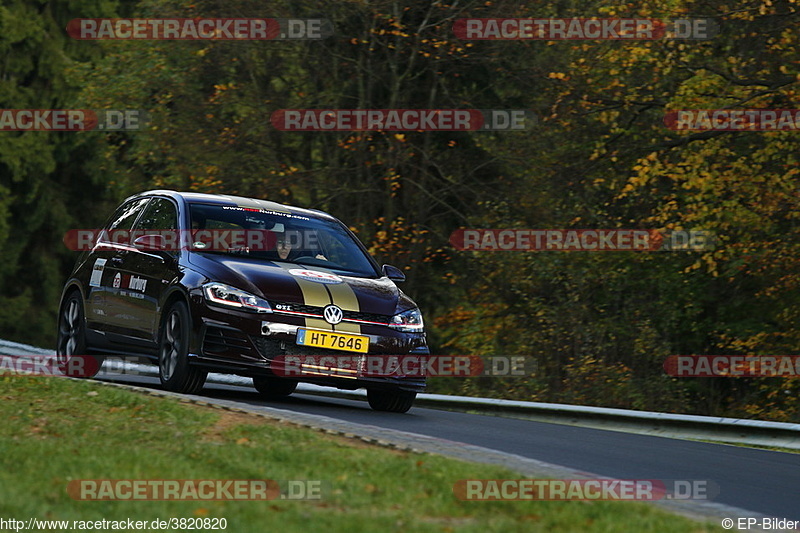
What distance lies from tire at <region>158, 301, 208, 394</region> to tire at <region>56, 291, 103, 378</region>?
6.34 feet

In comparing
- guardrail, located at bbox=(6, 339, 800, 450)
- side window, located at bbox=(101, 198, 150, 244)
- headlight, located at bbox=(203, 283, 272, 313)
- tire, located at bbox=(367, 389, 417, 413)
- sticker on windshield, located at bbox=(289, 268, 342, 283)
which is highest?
side window, located at bbox=(101, 198, 150, 244)

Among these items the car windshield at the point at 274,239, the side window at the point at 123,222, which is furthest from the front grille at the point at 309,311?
the side window at the point at 123,222

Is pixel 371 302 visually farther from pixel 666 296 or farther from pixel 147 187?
pixel 147 187

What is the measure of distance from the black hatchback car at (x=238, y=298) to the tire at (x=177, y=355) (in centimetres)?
1

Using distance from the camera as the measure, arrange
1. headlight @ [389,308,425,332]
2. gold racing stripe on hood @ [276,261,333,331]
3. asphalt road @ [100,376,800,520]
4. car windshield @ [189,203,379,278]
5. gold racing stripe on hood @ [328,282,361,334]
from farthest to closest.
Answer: car windshield @ [189,203,379,278]
headlight @ [389,308,425,332]
gold racing stripe on hood @ [328,282,361,334]
gold racing stripe on hood @ [276,261,333,331]
asphalt road @ [100,376,800,520]

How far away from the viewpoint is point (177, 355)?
1221 centimetres

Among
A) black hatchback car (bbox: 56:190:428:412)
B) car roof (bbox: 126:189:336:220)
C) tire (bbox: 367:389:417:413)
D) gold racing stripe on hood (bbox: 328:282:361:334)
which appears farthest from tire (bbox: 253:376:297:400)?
gold racing stripe on hood (bbox: 328:282:361:334)

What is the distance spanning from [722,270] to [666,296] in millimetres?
1313

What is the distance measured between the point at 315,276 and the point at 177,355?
146 centimetres

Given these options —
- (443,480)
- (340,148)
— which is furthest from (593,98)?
(443,480)

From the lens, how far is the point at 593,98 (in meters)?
24.7

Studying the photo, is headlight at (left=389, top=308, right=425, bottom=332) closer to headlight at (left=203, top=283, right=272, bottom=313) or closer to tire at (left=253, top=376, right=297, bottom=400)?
headlight at (left=203, top=283, right=272, bottom=313)

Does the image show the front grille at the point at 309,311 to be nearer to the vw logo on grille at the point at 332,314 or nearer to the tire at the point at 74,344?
the vw logo on grille at the point at 332,314

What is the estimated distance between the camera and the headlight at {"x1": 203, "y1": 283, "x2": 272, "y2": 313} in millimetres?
11758
